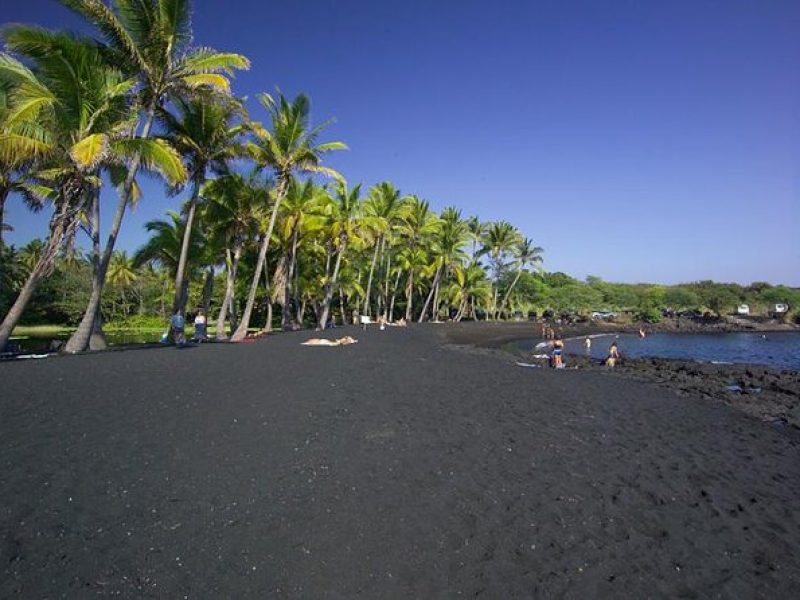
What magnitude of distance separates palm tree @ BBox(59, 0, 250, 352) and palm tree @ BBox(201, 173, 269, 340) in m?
7.05

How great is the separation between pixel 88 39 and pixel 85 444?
15.9m

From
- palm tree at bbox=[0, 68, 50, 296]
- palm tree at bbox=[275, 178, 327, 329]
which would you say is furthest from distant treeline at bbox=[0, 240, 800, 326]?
palm tree at bbox=[275, 178, 327, 329]

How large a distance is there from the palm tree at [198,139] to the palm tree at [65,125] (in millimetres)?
4105

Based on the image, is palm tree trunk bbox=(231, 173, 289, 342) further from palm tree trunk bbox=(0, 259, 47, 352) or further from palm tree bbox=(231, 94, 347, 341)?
palm tree trunk bbox=(0, 259, 47, 352)

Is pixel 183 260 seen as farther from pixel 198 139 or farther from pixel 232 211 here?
pixel 232 211

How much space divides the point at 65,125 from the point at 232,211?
12318mm

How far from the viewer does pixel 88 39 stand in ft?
53.9

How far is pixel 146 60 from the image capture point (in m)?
17.6

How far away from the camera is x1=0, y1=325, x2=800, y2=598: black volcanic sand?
13.9 feet

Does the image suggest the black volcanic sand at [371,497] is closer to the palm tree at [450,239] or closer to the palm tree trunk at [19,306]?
the palm tree trunk at [19,306]

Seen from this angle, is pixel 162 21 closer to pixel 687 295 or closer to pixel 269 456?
pixel 269 456

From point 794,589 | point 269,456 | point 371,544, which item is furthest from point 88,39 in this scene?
point 794,589

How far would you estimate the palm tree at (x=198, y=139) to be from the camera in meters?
21.4

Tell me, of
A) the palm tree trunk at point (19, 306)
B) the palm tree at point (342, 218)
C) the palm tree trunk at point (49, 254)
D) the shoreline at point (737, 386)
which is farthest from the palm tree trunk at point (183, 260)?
the shoreline at point (737, 386)
